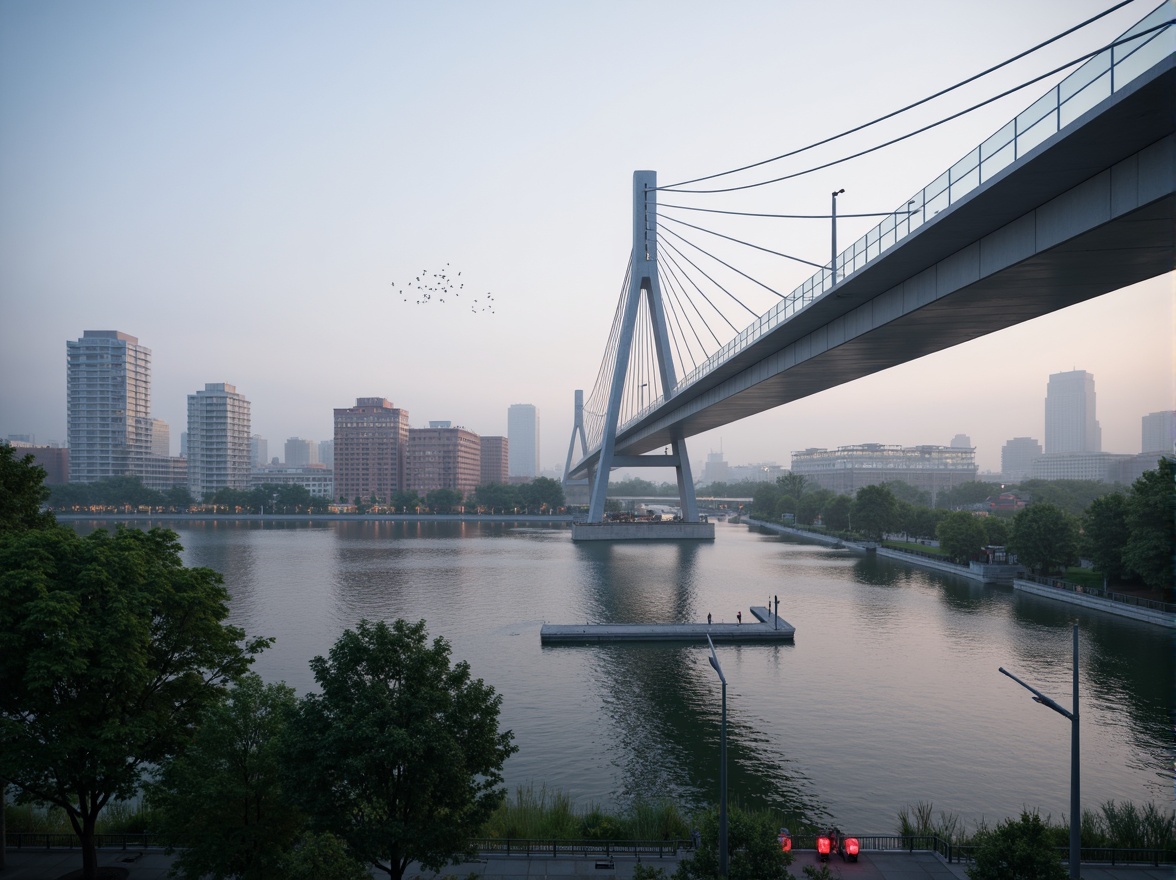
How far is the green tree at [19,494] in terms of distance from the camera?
58.7ft

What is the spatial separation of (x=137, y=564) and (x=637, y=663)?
21.2 m

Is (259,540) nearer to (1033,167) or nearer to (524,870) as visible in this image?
(524,870)

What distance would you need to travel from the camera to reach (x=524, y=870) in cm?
1430

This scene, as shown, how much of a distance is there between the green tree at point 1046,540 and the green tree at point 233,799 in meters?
55.8

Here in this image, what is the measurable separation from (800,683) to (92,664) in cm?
2335

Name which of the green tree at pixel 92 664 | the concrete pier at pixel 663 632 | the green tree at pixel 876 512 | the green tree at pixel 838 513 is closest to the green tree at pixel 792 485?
the green tree at pixel 838 513

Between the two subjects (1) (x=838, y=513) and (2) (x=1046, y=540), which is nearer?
(2) (x=1046, y=540)

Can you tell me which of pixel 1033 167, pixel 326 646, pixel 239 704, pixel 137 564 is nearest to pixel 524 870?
pixel 239 704

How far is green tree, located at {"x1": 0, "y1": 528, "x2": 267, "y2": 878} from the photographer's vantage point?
1309 cm

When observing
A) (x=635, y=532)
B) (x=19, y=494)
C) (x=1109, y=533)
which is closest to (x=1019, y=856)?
(x=19, y=494)

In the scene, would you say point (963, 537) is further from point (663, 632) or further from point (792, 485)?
point (792, 485)

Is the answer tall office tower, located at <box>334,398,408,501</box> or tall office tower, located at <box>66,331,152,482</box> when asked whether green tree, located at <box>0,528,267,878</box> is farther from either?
tall office tower, located at <box>66,331,152,482</box>

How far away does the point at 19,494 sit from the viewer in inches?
734

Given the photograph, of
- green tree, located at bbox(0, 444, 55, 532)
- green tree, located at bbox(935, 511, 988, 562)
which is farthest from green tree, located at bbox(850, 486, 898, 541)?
green tree, located at bbox(0, 444, 55, 532)
